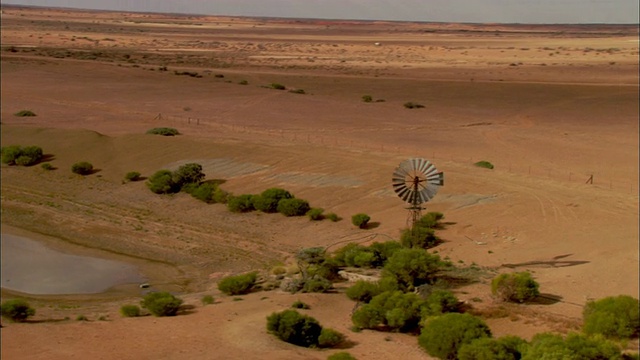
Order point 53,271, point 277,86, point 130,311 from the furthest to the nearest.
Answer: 1. point 277,86
2. point 53,271
3. point 130,311

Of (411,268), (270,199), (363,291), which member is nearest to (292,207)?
(270,199)

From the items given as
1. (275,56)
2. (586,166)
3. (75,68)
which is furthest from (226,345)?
(275,56)

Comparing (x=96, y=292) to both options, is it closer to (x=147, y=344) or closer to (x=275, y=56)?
(x=147, y=344)

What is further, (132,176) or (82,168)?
(82,168)

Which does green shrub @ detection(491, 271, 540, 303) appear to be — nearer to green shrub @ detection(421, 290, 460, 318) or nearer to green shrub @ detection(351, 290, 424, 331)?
green shrub @ detection(421, 290, 460, 318)

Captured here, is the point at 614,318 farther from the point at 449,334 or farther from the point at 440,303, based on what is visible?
the point at 440,303

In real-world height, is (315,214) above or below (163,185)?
below

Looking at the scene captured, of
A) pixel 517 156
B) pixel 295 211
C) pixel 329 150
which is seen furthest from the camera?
pixel 517 156

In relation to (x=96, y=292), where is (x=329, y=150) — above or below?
above
